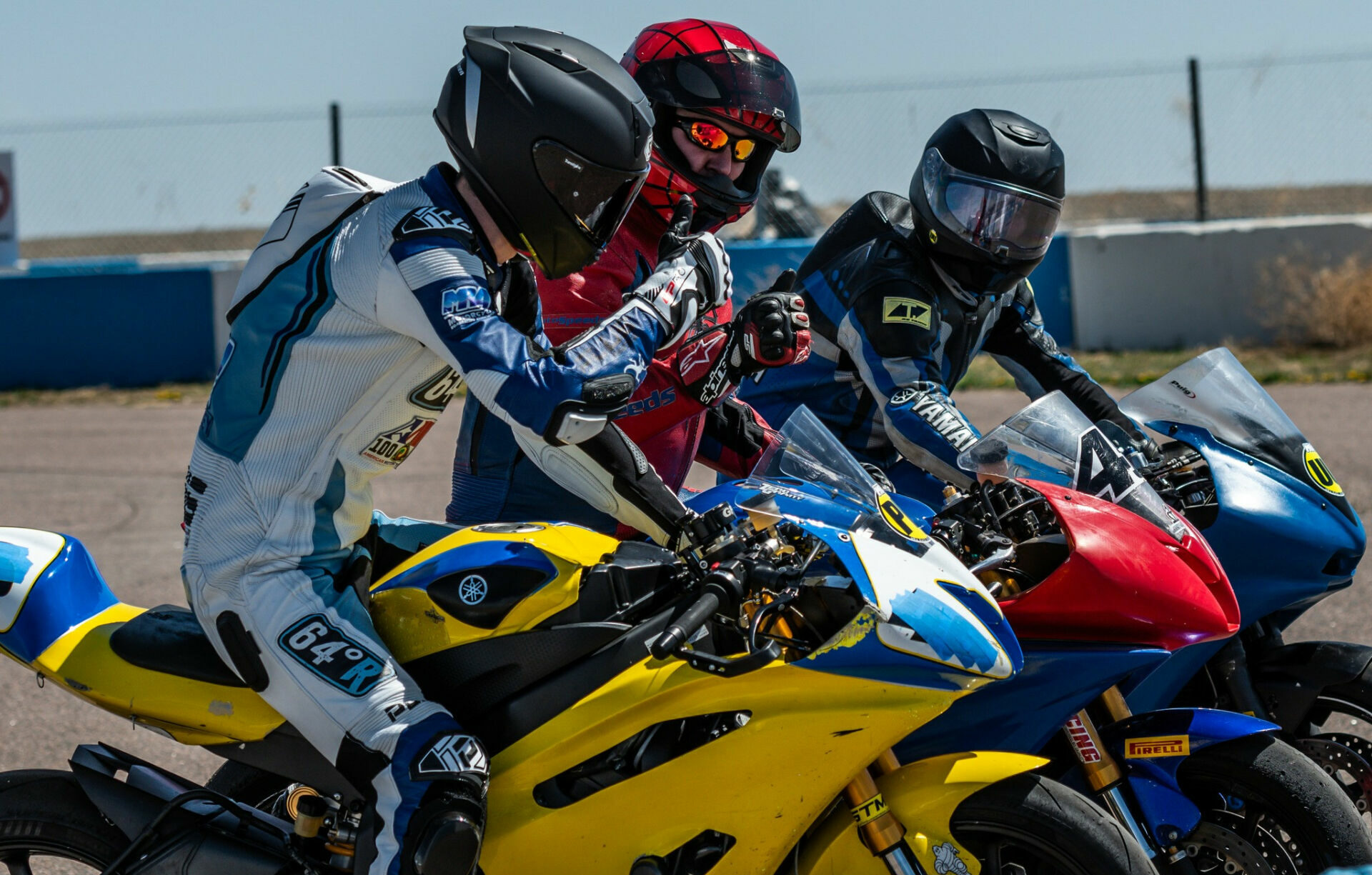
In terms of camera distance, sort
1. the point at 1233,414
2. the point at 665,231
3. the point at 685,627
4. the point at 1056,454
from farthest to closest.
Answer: the point at 665,231
the point at 1233,414
the point at 1056,454
the point at 685,627

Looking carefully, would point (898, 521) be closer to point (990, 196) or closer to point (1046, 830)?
point (1046, 830)

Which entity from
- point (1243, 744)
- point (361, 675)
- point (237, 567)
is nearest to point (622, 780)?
point (361, 675)

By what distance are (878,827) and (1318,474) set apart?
1575 millimetres

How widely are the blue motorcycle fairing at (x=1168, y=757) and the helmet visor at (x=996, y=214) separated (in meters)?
1.46

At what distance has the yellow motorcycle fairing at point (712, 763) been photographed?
255cm

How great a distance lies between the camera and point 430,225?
2.64 metres

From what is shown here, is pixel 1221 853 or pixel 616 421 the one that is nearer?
pixel 1221 853

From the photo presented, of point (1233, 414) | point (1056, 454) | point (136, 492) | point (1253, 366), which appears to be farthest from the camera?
point (1253, 366)

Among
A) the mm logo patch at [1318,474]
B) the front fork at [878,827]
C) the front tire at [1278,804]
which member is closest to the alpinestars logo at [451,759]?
the front fork at [878,827]

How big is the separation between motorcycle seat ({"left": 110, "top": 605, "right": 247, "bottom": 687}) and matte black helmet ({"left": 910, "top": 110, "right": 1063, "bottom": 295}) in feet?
7.32

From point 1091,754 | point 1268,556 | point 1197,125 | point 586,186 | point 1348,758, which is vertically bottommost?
point 1197,125

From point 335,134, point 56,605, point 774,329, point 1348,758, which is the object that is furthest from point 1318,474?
point 335,134

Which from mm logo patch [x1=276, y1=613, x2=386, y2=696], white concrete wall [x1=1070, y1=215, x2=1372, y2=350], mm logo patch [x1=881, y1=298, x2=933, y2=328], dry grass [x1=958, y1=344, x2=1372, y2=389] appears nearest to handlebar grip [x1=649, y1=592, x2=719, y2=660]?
mm logo patch [x1=276, y1=613, x2=386, y2=696]

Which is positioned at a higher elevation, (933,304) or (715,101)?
(715,101)
